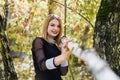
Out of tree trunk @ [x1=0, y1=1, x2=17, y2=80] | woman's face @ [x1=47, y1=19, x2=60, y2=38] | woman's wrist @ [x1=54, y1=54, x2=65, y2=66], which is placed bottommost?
tree trunk @ [x1=0, y1=1, x2=17, y2=80]

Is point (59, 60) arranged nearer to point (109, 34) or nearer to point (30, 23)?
point (109, 34)

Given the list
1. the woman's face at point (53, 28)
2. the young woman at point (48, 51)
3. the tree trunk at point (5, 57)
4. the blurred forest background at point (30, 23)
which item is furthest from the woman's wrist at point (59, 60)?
the blurred forest background at point (30, 23)

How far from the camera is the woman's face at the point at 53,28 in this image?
10.7 feet

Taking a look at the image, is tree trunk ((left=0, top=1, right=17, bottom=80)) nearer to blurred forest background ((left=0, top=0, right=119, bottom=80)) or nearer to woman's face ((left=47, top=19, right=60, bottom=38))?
blurred forest background ((left=0, top=0, right=119, bottom=80))

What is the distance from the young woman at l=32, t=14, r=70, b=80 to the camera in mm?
3010

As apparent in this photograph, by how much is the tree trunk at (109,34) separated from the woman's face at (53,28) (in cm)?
115

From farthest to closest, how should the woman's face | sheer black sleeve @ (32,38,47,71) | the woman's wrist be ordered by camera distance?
the woman's face, sheer black sleeve @ (32,38,47,71), the woman's wrist

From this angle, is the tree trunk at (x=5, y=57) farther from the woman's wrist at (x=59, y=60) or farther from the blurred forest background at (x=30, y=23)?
the woman's wrist at (x=59, y=60)

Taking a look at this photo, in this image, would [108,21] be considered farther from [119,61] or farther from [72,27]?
[72,27]

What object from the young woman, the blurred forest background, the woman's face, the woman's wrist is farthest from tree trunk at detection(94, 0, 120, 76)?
the blurred forest background

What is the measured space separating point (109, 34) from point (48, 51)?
1277 mm

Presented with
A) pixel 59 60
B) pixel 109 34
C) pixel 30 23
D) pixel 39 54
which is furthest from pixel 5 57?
pixel 109 34

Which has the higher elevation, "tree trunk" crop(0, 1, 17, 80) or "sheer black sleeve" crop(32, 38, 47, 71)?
"sheer black sleeve" crop(32, 38, 47, 71)

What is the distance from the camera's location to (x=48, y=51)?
319 centimetres
